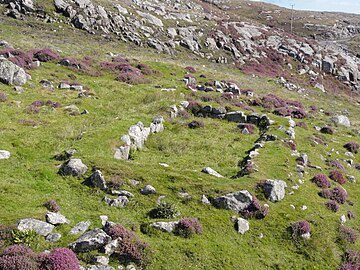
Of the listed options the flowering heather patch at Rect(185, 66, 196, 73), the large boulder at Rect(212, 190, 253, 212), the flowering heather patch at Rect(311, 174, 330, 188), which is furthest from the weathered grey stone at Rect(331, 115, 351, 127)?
the large boulder at Rect(212, 190, 253, 212)

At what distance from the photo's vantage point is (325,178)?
23891mm

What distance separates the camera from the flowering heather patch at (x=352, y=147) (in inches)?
1325

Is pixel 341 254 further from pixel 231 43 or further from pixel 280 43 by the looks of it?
pixel 280 43

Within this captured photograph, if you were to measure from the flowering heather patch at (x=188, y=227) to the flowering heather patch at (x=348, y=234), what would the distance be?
26.2 ft

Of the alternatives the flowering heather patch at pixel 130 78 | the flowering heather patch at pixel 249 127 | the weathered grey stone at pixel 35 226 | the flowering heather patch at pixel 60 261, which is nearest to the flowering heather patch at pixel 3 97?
the flowering heather patch at pixel 130 78

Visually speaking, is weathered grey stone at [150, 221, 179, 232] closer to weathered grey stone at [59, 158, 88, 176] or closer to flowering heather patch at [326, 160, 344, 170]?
weathered grey stone at [59, 158, 88, 176]

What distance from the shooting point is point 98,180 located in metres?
18.4

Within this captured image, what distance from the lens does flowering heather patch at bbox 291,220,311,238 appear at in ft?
56.4

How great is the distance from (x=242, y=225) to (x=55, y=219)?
9.11m

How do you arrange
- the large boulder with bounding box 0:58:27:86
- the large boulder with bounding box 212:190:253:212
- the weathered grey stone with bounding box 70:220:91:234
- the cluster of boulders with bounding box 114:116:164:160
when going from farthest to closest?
1. the large boulder with bounding box 0:58:27:86
2. the cluster of boulders with bounding box 114:116:164:160
3. the large boulder with bounding box 212:190:253:212
4. the weathered grey stone with bounding box 70:220:91:234

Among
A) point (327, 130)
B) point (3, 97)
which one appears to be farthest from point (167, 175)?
point (327, 130)

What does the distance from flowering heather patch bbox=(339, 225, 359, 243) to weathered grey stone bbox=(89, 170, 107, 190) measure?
517 inches

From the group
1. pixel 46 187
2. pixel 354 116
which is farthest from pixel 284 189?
pixel 354 116

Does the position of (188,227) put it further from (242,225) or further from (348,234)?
(348,234)
